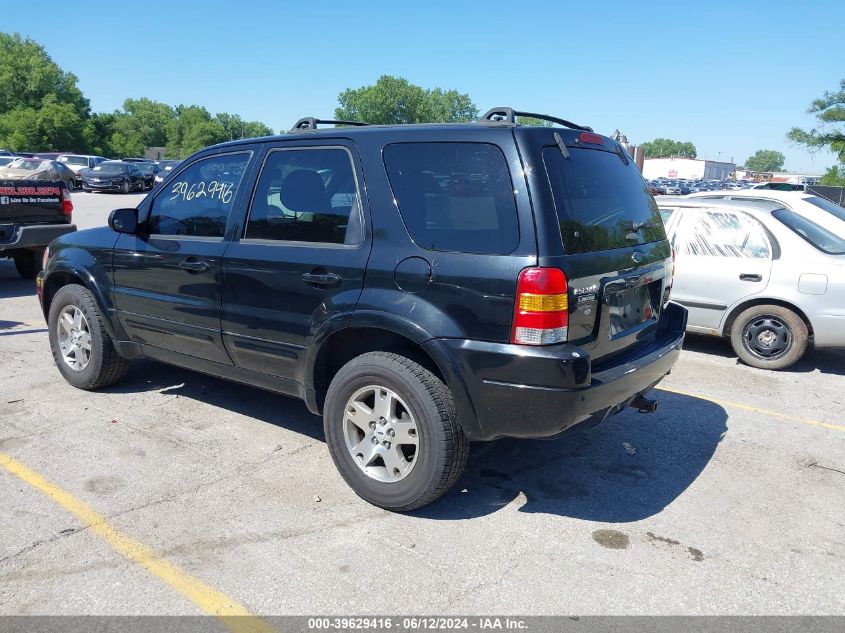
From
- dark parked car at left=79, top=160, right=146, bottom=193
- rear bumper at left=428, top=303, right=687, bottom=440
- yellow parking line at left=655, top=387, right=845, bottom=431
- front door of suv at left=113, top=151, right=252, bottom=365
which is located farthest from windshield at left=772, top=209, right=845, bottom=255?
dark parked car at left=79, top=160, right=146, bottom=193

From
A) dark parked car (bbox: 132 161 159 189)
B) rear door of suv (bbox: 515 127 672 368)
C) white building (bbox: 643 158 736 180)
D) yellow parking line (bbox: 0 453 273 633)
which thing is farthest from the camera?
white building (bbox: 643 158 736 180)

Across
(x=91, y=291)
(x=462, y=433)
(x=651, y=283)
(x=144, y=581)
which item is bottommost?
(x=144, y=581)

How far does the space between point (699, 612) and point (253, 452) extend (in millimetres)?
2692

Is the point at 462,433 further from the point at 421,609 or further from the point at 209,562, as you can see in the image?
the point at 209,562

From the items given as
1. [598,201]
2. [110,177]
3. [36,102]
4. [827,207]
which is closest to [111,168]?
[110,177]

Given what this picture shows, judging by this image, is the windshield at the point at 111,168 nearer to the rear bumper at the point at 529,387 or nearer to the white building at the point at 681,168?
the rear bumper at the point at 529,387

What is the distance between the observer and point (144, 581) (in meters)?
2.95

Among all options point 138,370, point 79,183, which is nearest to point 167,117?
point 79,183

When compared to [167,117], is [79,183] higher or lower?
lower

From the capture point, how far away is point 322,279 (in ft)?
12.0

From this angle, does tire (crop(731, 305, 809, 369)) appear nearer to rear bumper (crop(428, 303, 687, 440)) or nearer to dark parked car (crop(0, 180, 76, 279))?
rear bumper (crop(428, 303, 687, 440))

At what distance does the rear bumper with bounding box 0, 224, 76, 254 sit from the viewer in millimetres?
9180

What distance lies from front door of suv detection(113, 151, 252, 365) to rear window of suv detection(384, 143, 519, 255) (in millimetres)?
1246

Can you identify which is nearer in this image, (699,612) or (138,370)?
(699,612)
